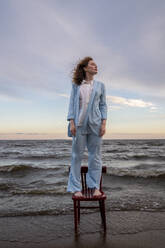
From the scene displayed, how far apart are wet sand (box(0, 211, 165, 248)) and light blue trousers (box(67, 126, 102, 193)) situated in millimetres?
700

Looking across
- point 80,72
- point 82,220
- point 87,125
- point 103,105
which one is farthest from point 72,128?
point 82,220

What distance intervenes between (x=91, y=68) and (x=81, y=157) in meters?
1.29

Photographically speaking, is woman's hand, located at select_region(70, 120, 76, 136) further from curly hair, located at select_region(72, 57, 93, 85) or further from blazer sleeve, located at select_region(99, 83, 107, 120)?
curly hair, located at select_region(72, 57, 93, 85)

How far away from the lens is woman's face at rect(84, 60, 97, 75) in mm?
3064

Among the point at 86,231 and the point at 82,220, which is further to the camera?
the point at 82,220

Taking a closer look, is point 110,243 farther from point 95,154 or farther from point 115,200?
point 115,200

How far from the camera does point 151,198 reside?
5.12 m

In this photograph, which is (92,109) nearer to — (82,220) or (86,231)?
(86,231)

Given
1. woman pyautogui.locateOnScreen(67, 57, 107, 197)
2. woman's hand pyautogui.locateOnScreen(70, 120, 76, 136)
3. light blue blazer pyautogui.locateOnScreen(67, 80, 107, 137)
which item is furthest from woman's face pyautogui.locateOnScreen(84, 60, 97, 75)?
woman's hand pyautogui.locateOnScreen(70, 120, 76, 136)

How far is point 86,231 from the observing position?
3.15 metres

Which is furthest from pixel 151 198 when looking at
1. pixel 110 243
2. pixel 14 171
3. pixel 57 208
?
pixel 14 171

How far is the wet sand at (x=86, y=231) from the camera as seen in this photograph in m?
2.79

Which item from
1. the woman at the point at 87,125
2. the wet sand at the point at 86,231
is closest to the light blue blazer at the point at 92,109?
the woman at the point at 87,125

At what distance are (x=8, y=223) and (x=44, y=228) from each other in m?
0.70
